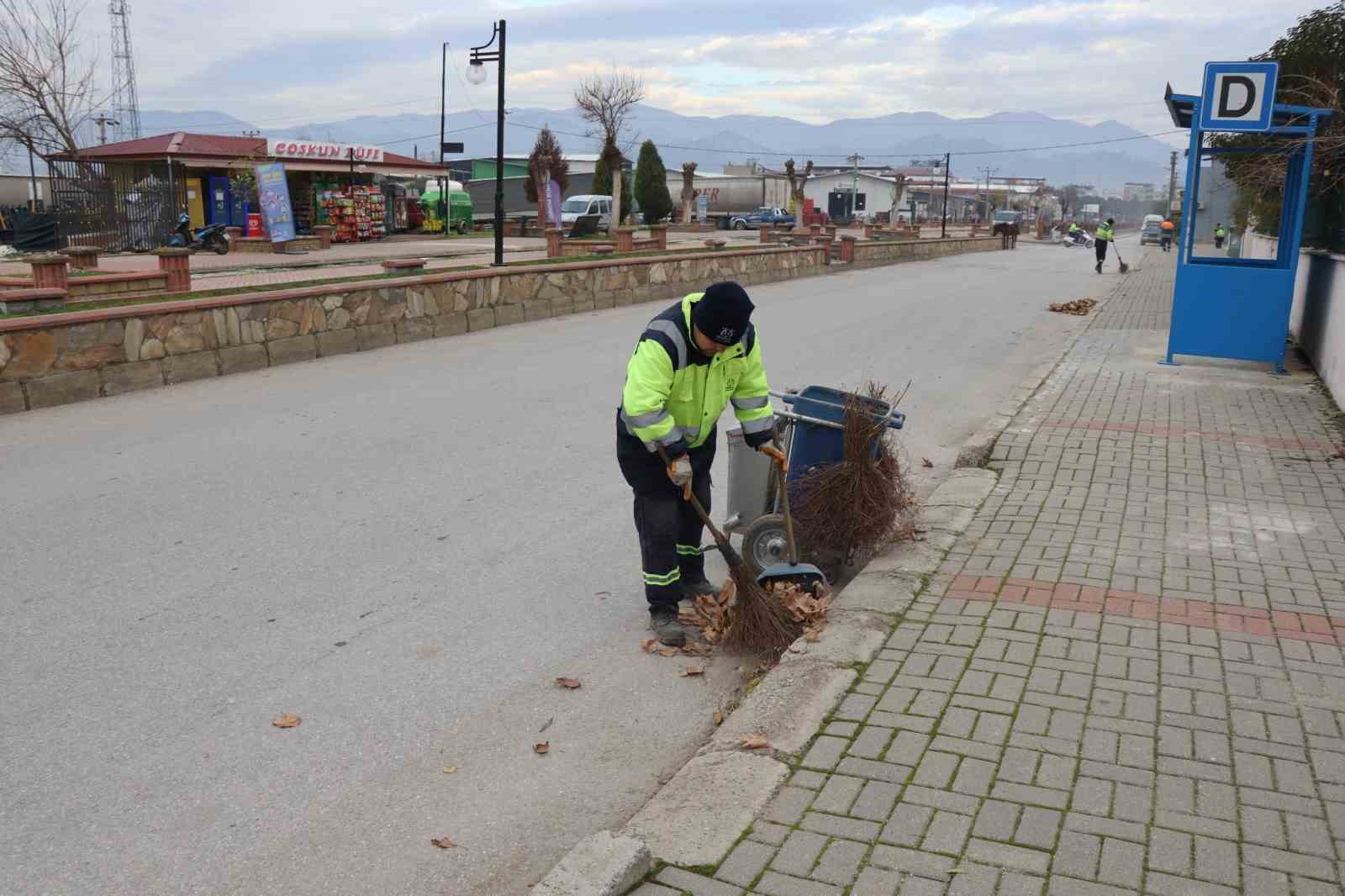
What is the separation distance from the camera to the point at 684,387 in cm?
476

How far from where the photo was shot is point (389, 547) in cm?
597

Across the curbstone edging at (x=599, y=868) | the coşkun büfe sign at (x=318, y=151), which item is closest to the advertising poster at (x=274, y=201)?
the coşkun büfe sign at (x=318, y=151)

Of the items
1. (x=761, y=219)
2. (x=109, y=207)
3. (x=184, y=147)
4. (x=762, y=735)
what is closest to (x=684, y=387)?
(x=762, y=735)

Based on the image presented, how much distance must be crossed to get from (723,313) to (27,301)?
34.4 ft

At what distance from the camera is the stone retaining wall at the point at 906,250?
3384 cm

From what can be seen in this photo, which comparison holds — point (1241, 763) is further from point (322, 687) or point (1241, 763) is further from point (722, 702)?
point (322, 687)

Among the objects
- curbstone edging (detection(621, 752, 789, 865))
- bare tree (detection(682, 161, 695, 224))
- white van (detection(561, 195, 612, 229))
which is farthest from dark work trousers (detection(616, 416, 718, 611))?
bare tree (detection(682, 161, 695, 224))

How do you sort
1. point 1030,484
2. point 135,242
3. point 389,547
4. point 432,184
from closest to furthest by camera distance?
1. point 389,547
2. point 1030,484
3. point 135,242
4. point 432,184

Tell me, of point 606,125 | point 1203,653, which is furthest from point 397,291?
point 606,125

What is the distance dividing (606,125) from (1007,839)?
46.6 metres

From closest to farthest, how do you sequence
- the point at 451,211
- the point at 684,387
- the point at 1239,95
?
the point at 684,387 < the point at 1239,95 < the point at 451,211

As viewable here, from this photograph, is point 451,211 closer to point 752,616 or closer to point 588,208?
point 588,208

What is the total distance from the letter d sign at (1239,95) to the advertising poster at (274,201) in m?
22.7

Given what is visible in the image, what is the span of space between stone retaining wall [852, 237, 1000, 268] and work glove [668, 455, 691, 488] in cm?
2910
